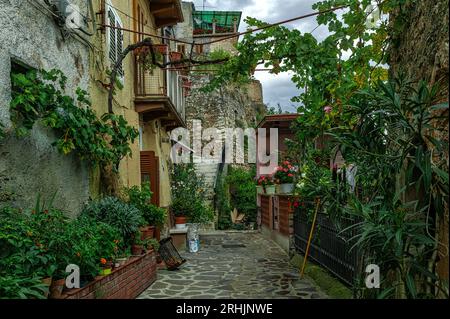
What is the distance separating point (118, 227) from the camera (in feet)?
22.6

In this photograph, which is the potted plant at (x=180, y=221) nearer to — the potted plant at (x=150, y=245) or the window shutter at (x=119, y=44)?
the potted plant at (x=150, y=245)

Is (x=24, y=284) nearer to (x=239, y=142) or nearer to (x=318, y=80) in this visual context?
(x=318, y=80)

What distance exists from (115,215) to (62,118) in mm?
1848

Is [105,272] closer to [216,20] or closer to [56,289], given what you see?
[56,289]

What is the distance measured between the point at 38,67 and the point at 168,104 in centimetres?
535

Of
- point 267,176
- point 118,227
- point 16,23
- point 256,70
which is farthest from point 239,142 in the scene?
point 16,23

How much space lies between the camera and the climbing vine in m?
5.03

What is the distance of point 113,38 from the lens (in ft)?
29.9

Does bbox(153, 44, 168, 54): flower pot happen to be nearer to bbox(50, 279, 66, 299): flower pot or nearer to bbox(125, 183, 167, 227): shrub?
bbox(125, 183, 167, 227): shrub

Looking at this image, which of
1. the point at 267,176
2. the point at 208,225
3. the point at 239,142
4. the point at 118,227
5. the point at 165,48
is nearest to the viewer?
the point at 118,227

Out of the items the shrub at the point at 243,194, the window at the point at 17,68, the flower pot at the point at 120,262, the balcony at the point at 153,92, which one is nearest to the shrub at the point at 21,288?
the flower pot at the point at 120,262

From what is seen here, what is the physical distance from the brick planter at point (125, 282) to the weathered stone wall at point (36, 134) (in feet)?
4.18

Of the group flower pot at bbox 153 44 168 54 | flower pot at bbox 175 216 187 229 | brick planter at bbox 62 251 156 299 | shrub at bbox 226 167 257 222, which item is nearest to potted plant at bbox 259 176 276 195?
flower pot at bbox 175 216 187 229

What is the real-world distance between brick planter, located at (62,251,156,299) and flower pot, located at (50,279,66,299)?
3.0 inches
